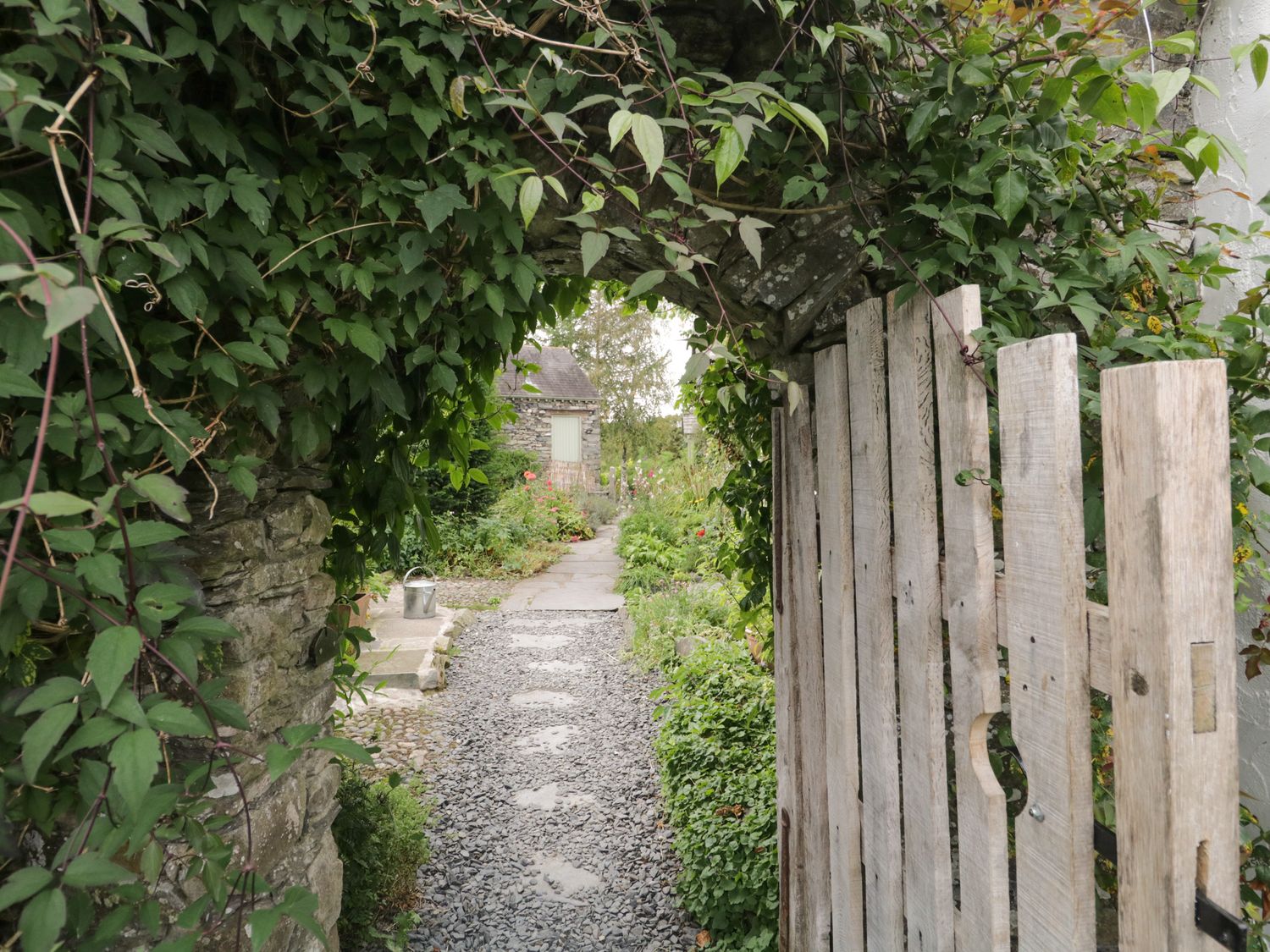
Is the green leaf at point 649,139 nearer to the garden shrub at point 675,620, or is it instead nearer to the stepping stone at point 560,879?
the stepping stone at point 560,879

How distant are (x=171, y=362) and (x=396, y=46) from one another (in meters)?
0.72

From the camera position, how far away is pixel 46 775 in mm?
1275

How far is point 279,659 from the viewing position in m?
1.93

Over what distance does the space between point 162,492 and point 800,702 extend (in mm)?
1843

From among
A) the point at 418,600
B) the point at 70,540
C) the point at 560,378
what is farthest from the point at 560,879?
the point at 560,378

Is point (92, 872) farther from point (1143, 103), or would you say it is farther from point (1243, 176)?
point (1243, 176)

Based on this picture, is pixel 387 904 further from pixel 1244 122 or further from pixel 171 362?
pixel 1244 122

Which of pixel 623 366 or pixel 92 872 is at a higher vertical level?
pixel 623 366

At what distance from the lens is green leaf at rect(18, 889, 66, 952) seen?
1.00m

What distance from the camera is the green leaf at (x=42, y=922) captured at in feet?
3.29

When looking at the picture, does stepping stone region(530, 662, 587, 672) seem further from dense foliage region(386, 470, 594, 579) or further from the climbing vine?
the climbing vine

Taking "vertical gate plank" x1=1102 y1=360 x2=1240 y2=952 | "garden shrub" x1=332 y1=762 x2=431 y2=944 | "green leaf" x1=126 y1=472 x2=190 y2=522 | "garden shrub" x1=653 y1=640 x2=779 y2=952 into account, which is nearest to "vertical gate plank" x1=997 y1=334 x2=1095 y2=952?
"vertical gate plank" x1=1102 y1=360 x2=1240 y2=952

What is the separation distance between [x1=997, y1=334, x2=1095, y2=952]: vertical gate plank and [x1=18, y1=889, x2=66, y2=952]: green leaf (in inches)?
55.2

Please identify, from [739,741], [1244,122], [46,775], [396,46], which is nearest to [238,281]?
[396,46]
